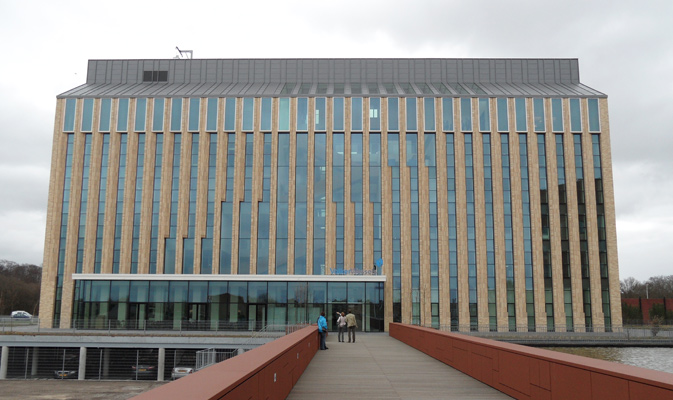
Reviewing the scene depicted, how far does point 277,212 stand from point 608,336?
94.8 feet

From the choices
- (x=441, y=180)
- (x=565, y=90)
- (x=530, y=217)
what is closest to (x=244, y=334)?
(x=441, y=180)

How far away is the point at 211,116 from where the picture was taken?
55.7m

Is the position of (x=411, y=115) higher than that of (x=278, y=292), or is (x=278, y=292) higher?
(x=411, y=115)

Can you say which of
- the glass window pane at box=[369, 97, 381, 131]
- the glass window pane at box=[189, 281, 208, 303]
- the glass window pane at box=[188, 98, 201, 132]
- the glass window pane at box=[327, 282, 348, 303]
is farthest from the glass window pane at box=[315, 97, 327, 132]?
the glass window pane at box=[189, 281, 208, 303]

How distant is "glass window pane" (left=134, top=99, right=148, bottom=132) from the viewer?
55.7 m

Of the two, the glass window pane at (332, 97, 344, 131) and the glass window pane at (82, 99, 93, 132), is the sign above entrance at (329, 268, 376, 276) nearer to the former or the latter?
the glass window pane at (332, 97, 344, 131)

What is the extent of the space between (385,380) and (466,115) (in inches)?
1717

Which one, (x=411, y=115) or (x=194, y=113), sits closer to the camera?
(x=411, y=115)

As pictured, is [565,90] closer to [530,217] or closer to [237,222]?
[530,217]

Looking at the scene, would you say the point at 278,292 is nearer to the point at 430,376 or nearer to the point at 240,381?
the point at 430,376

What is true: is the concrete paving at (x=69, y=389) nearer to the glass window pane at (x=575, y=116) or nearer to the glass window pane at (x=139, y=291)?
the glass window pane at (x=139, y=291)

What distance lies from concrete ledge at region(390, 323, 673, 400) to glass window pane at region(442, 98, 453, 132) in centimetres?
3863

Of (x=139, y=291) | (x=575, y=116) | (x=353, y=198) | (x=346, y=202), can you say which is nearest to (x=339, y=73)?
(x=353, y=198)

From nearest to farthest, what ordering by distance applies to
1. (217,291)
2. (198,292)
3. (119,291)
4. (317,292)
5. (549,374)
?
(549,374) → (317,292) → (217,291) → (198,292) → (119,291)
